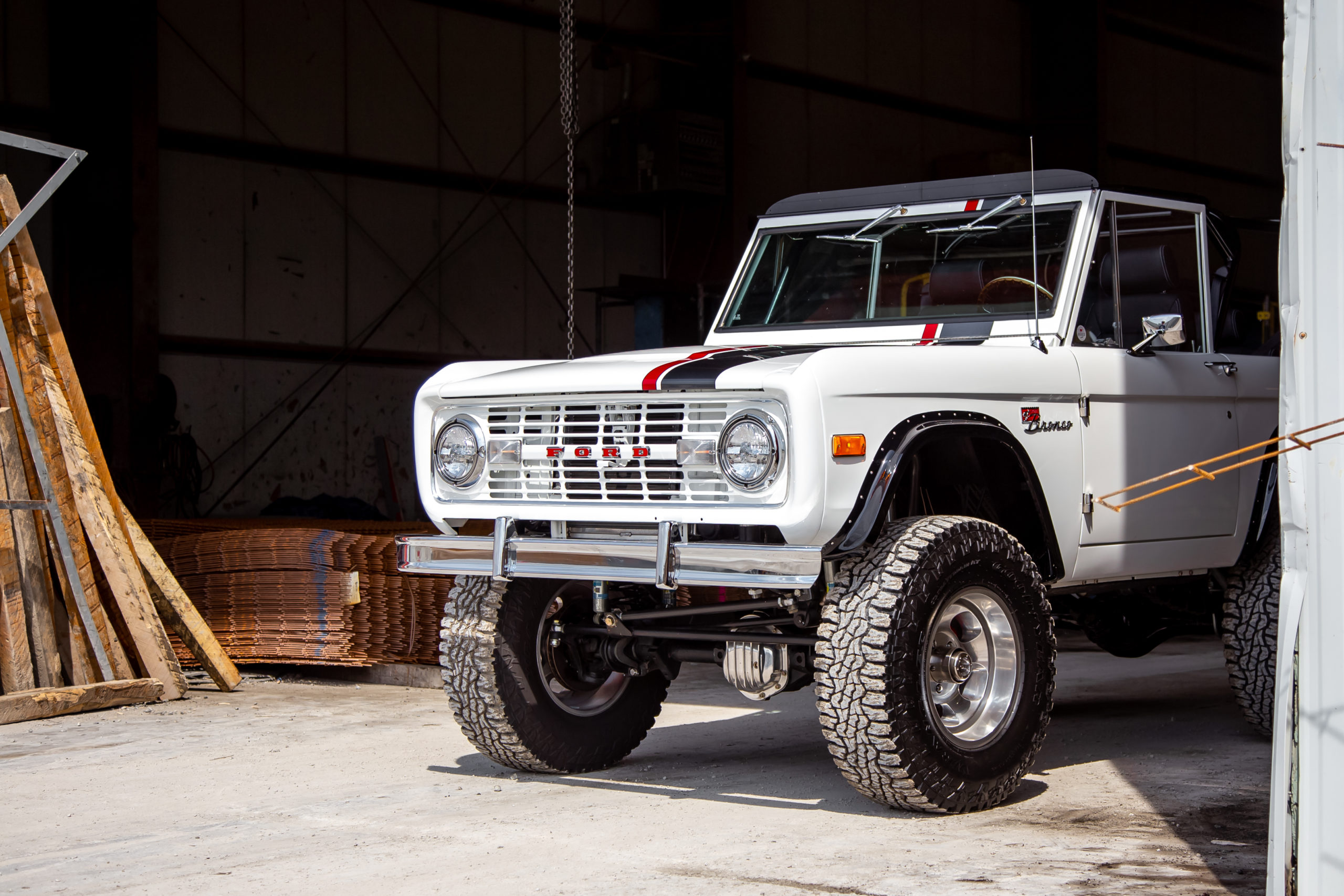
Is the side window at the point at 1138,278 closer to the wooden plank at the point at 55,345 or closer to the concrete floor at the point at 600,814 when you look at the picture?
the concrete floor at the point at 600,814

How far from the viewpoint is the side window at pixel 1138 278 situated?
6617 millimetres

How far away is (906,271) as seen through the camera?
695 cm

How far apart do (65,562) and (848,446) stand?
17.5 feet

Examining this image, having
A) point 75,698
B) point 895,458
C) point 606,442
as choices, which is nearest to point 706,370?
point 606,442

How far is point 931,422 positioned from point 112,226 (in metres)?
11.7

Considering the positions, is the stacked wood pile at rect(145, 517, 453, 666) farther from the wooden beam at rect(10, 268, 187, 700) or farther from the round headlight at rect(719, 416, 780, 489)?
the round headlight at rect(719, 416, 780, 489)

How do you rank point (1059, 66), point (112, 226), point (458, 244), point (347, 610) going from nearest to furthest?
1. point (347, 610)
2. point (112, 226)
3. point (458, 244)
4. point (1059, 66)

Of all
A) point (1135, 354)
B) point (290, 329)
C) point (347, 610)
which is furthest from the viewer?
point (290, 329)

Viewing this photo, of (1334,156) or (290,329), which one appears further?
(290,329)

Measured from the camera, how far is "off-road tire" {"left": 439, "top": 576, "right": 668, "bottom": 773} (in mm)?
6215

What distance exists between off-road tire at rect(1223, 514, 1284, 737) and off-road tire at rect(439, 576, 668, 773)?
9.19ft

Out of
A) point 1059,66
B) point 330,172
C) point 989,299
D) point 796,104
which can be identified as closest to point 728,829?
point 989,299

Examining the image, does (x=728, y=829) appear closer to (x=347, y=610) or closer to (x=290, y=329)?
(x=347, y=610)

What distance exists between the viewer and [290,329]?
676 inches
